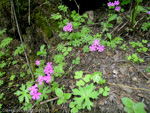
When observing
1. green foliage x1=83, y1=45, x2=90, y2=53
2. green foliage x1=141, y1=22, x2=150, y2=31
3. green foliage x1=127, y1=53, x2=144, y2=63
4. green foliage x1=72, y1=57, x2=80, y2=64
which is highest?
green foliage x1=141, y1=22, x2=150, y2=31

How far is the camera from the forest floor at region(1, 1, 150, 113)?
1679mm

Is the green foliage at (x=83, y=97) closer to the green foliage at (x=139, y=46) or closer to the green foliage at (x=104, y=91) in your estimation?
the green foliage at (x=104, y=91)

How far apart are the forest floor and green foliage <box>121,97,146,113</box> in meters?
0.11

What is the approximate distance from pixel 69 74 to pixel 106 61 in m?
0.89

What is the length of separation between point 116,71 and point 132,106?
732 mm

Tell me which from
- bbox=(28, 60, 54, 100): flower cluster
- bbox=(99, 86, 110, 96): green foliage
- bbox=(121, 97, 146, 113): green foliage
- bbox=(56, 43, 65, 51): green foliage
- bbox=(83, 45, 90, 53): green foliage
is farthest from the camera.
→ bbox=(56, 43, 65, 51): green foliage

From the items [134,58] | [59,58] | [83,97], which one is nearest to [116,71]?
[134,58]

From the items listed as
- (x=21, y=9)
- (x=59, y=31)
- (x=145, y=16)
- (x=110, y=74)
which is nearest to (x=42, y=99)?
(x=110, y=74)

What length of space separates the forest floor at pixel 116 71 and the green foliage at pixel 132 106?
110 millimetres

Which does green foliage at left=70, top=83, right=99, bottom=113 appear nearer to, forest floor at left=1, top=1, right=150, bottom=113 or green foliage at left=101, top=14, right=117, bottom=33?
forest floor at left=1, top=1, right=150, bottom=113

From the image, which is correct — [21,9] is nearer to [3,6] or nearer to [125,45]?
[3,6]

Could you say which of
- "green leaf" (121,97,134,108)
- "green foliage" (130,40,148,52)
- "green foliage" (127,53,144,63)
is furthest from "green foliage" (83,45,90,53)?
"green leaf" (121,97,134,108)

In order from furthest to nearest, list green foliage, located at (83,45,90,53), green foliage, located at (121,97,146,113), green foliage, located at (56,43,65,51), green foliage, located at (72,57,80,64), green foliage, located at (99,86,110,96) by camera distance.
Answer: green foliage, located at (56,43,65,51) < green foliage, located at (83,45,90,53) < green foliage, located at (72,57,80,64) < green foliage, located at (99,86,110,96) < green foliage, located at (121,97,146,113)

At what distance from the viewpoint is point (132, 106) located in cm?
148
